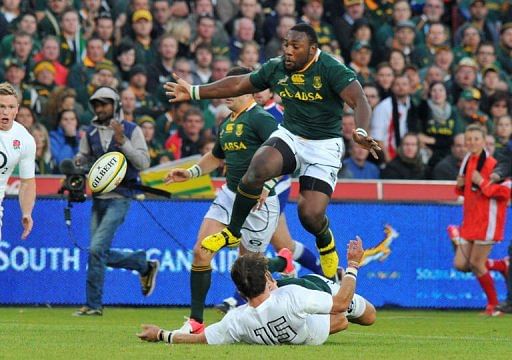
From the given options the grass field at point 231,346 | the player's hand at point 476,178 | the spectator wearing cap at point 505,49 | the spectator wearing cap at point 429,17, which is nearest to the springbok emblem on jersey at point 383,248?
the grass field at point 231,346

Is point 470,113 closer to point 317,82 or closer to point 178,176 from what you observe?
point 178,176

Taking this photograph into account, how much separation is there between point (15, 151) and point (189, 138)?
738cm

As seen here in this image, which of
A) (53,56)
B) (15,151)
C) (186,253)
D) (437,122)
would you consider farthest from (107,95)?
(437,122)

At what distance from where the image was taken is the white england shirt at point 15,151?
1345 cm

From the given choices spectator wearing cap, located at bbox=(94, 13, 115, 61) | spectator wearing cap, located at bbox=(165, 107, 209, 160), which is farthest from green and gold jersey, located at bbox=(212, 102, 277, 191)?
A: spectator wearing cap, located at bbox=(94, 13, 115, 61)

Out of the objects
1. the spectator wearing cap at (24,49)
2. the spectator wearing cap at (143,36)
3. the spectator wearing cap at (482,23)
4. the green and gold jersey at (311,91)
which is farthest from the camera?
the spectator wearing cap at (482,23)

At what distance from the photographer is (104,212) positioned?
16.6 m

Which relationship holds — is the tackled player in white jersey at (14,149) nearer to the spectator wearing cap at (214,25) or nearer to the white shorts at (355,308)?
the white shorts at (355,308)

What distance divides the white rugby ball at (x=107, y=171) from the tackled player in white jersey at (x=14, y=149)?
1.64 metres

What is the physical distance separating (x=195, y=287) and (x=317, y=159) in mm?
1661

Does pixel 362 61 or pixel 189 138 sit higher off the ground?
pixel 362 61

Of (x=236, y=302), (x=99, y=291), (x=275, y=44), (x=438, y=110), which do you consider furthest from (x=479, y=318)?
(x=275, y=44)

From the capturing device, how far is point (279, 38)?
23.6 metres

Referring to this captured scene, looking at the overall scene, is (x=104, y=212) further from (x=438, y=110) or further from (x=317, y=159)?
(x=438, y=110)
